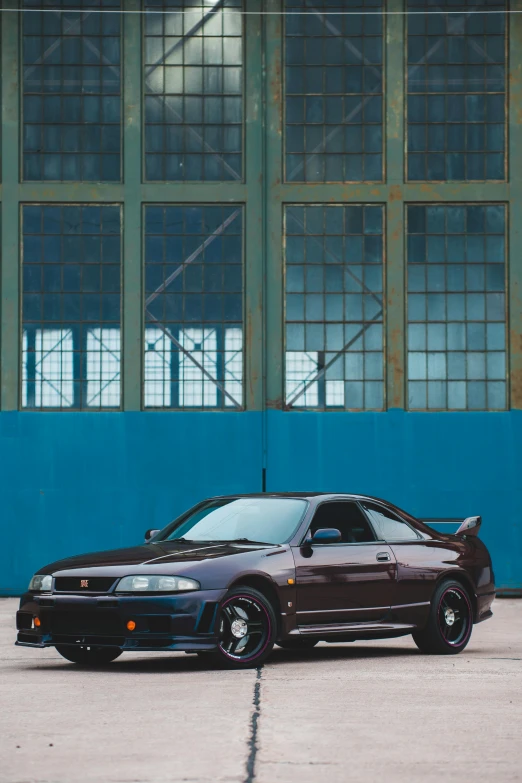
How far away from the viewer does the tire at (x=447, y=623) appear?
12352mm

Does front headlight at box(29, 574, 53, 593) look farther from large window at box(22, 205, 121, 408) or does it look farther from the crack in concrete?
large window at box(22, 205, 121, 408)

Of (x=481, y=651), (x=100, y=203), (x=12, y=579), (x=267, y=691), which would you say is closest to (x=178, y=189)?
(x=100, y=203)

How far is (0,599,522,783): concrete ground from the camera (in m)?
6.55

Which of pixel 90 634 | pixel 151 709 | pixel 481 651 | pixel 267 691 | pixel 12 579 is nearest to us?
pixel 151 709

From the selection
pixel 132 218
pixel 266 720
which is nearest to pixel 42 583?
pixel 266 720

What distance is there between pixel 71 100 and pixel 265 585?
12.9 m

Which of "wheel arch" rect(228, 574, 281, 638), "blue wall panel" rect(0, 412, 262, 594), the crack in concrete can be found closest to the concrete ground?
the crack in concrete

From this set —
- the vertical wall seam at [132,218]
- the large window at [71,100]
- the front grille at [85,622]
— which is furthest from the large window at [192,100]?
the front grille at [85,622]

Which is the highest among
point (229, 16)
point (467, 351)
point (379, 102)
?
point (229, 16)

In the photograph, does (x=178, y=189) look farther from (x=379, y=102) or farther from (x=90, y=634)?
(x=90, y=634)

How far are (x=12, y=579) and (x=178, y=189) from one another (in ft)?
20.9

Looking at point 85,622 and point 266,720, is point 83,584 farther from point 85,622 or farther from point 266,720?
point 266,720

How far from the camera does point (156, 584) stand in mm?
10602

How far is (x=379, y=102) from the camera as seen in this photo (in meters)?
22.2
